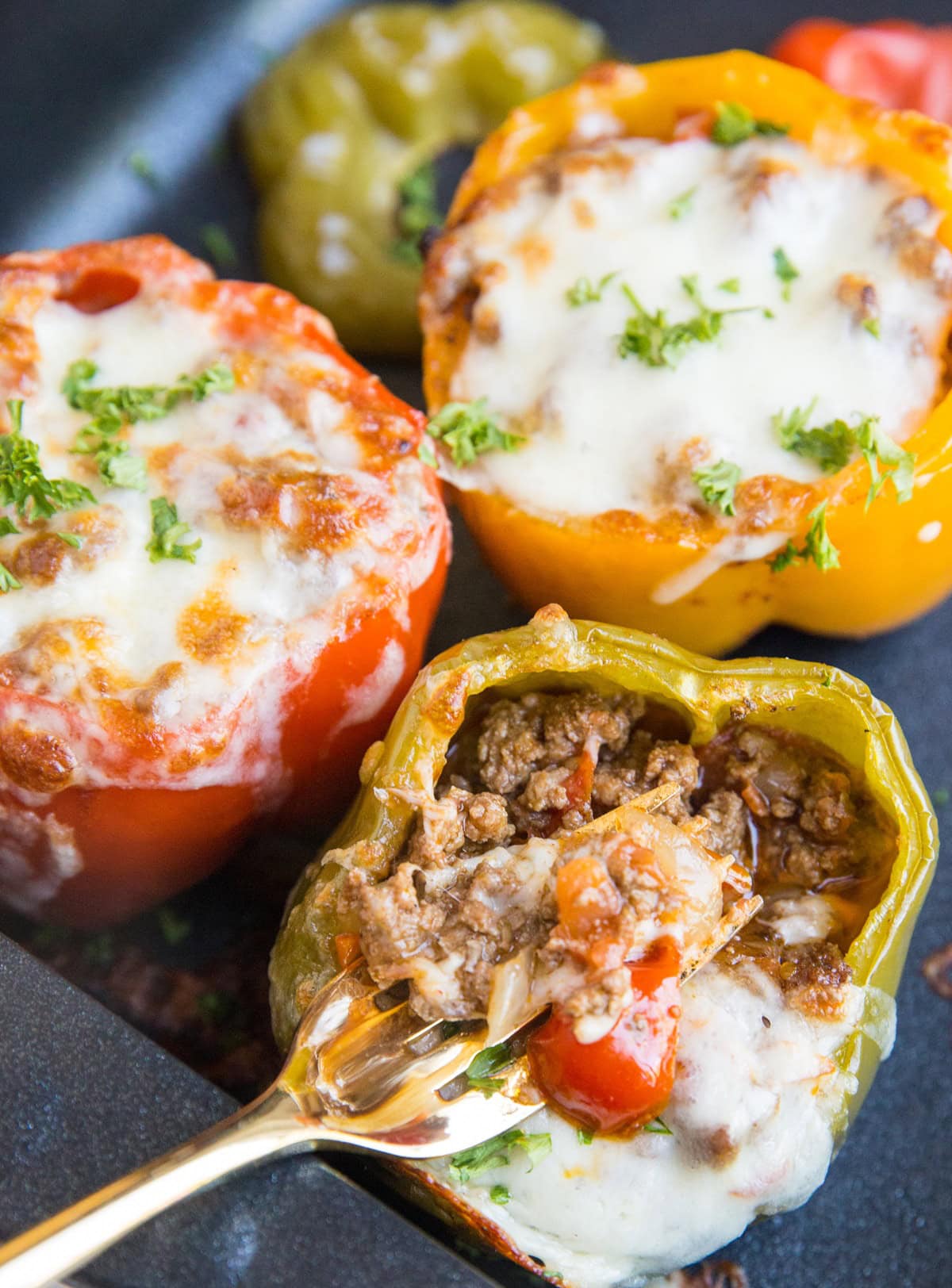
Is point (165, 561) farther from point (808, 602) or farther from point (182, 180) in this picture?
point (182, 180)

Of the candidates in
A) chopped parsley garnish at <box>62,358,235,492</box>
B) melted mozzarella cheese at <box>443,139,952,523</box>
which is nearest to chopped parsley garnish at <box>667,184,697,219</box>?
melted mozzarella cheese at <box>443,139,952,523</box>

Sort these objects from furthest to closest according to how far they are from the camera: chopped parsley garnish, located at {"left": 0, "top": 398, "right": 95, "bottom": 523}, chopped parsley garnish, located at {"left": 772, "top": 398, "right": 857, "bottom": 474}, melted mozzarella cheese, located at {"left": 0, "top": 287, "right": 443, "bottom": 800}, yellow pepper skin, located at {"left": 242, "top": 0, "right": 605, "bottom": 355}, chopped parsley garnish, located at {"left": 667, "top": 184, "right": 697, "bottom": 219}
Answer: yellow pepper skin, located at {"left": 242, "top": 0, "right": 605, "bottom": 355}
chopped parsley garnish, located at {"left": 667, "top": 184, "right": 697, "bottom": 219}
chopped parsley garnish, located at {"left": 772, "top": 398, "right": 857, "bottom": 474}
chopped parsley garnish, located at {"left": 0, "top": 398, "right": 95, "bottom": 523}
melted mozzarella cheese, located at {"left": 0, "top": 287, "right": 443, "bottom": 800}

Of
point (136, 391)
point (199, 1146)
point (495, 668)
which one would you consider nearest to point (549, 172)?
point (136, 391)

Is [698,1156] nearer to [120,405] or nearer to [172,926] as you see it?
[172,926]

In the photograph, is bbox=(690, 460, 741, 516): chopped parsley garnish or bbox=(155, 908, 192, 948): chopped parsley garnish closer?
bbox=(690, 460, 741, 516): chopped parsley garnish

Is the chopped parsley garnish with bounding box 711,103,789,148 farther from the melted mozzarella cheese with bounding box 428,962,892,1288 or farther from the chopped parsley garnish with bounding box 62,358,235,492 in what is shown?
the melted mozzarella cheese with bounding box 428,962,892,1288

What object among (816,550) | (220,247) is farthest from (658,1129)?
(220,247)

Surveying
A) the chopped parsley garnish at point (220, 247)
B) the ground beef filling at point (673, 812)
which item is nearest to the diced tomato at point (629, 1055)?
the ground beef filling at point (673, 812)
